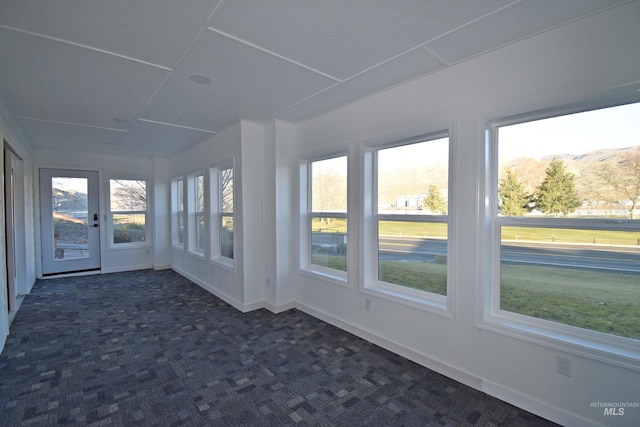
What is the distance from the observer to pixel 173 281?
17.9ft

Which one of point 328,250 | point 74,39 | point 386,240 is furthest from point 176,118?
point 386,240

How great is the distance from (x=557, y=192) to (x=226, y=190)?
13.4 ft

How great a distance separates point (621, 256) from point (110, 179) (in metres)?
7.73

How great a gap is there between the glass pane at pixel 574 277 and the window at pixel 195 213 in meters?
4.89

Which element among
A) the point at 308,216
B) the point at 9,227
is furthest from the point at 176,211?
the point at 308,216

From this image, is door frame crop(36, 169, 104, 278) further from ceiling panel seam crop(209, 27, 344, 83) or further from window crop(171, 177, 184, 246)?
ceiling panel seam crop(209, 27, 344, 83)

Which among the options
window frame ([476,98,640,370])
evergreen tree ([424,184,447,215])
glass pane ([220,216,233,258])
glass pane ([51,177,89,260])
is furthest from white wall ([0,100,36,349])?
window frame ([476,98,640,370])

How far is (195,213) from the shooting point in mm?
5469

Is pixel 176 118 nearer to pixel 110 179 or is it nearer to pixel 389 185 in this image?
pixel 389 185

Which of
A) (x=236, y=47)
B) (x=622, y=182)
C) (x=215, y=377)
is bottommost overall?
(x=215, y=377)

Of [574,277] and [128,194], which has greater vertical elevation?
[128,194]

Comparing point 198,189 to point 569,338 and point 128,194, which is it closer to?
point 128,194

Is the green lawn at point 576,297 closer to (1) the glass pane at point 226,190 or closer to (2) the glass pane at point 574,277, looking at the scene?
(2) the glass pane at point 574,277

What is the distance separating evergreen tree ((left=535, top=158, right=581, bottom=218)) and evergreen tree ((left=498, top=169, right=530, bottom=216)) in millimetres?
80
